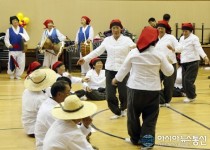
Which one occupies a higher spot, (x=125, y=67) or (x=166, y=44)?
(x=166, y=44)

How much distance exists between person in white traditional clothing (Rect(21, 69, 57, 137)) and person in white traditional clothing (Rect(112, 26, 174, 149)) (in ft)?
3.35

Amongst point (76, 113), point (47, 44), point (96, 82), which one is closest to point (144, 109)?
point (76, 113)

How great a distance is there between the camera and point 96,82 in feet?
26.9

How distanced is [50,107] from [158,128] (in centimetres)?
236

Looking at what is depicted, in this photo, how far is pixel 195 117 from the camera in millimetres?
6324

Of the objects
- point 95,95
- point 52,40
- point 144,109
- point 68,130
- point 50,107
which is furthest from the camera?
point 52,40

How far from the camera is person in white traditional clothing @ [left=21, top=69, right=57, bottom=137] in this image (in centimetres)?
482

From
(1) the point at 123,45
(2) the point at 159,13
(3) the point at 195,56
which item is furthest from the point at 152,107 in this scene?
(2) the point at 159,13

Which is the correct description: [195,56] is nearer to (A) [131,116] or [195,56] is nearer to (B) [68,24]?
(A) [131,116]

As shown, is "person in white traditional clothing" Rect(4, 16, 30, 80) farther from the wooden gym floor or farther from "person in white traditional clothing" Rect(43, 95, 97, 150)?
"person in white traditional clothing" Rect(43, 95, 97, 150)

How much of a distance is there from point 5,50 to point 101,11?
362 cm

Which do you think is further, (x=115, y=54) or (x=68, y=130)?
(x=115, y=54)

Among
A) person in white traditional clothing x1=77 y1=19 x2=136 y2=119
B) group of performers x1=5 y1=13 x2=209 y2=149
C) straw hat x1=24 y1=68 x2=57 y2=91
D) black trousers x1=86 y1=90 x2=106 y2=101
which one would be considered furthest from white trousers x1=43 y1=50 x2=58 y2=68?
straw hat x1=24 y1=68 x2=57 y2=91

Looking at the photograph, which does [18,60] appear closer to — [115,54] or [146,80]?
[115,54]
